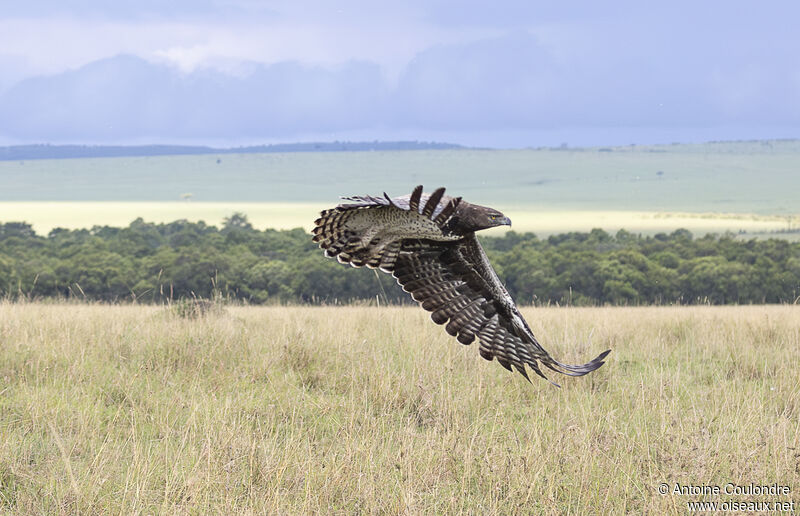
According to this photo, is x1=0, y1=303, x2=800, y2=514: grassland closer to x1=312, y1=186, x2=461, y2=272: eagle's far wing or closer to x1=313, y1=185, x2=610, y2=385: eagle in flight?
x1=313, y1=185, x2=610, y2=385: eagle in flight

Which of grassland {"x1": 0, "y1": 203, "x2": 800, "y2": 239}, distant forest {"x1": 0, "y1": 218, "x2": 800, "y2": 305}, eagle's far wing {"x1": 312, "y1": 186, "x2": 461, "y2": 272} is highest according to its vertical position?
grassland {"x1": 0, "y1": 203, "x2": 800, "y2": 239}

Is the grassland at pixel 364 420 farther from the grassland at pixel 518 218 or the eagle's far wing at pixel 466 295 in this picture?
the grassland at pixel 518 218

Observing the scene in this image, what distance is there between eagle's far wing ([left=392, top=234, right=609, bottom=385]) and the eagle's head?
65 cm

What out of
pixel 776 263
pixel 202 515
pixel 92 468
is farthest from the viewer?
pixel 776 263

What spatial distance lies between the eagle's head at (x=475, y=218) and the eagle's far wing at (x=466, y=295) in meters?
0.65

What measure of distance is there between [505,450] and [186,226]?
72.0 m

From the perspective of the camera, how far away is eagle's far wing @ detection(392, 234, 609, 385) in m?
6.38

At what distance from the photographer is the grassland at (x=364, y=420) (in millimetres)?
5258

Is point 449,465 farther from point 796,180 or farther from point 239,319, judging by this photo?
point 796,180

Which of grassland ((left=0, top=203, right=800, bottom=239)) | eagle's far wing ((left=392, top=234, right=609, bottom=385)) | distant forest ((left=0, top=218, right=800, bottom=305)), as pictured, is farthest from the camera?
grassland ((left=0, top=203, right=800, bottom=239))

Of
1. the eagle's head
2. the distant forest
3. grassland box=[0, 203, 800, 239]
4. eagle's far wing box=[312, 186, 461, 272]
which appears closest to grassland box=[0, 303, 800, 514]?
eagle's far wing box=[312, 186, 461, 272]

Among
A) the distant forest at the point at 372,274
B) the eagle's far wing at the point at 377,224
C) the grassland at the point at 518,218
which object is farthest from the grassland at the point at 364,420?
the grassland at the point at 518,218

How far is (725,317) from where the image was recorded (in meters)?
13.1

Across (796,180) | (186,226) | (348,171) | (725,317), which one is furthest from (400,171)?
(725,317)
